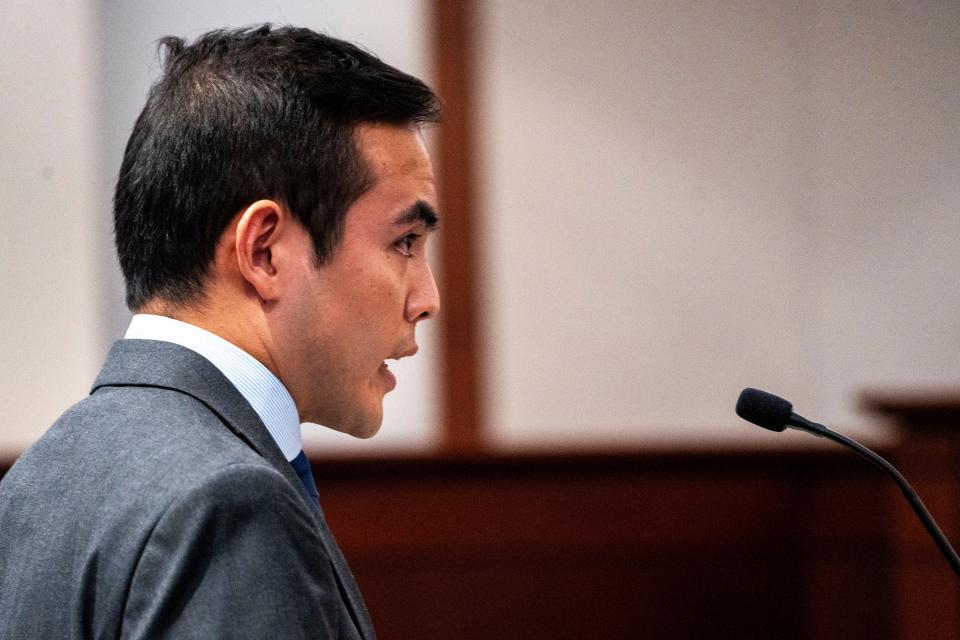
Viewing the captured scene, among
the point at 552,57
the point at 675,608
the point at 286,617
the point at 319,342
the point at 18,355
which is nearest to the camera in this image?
the point at 286,617

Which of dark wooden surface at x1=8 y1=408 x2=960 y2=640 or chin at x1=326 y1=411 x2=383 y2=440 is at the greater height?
chin at x1=326 y1=411 x2=383 y2=440

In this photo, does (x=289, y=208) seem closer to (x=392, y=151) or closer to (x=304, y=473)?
(x=392, y=151)

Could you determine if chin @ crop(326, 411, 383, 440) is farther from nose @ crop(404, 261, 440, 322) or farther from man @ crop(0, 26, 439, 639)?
nose @ crop(404, 261, 440, 322)

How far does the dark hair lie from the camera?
1168 millimetres

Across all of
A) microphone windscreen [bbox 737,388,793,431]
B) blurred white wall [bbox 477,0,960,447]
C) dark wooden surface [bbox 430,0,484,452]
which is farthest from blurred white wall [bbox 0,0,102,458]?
microphone windscreen [bbox 737,388,793,431]

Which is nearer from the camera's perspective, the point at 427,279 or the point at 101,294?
the point at 427,279

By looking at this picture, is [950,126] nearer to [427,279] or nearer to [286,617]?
[427,279]

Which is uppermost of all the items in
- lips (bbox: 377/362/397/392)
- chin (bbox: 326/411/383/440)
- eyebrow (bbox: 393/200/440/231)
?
eyebrow (bbox: 393/200/440/231)

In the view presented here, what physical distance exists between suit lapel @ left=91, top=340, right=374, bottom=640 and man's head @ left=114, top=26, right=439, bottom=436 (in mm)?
62

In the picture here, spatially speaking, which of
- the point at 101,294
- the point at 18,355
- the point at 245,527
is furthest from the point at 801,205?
the point at 245,527

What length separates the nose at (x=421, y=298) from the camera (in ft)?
4.19

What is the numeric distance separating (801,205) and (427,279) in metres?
2.90

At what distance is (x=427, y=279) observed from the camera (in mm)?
1296

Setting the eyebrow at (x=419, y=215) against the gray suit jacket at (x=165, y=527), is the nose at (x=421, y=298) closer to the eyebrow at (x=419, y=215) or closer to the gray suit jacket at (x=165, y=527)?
the eyebrow at (x=419, y=215)
